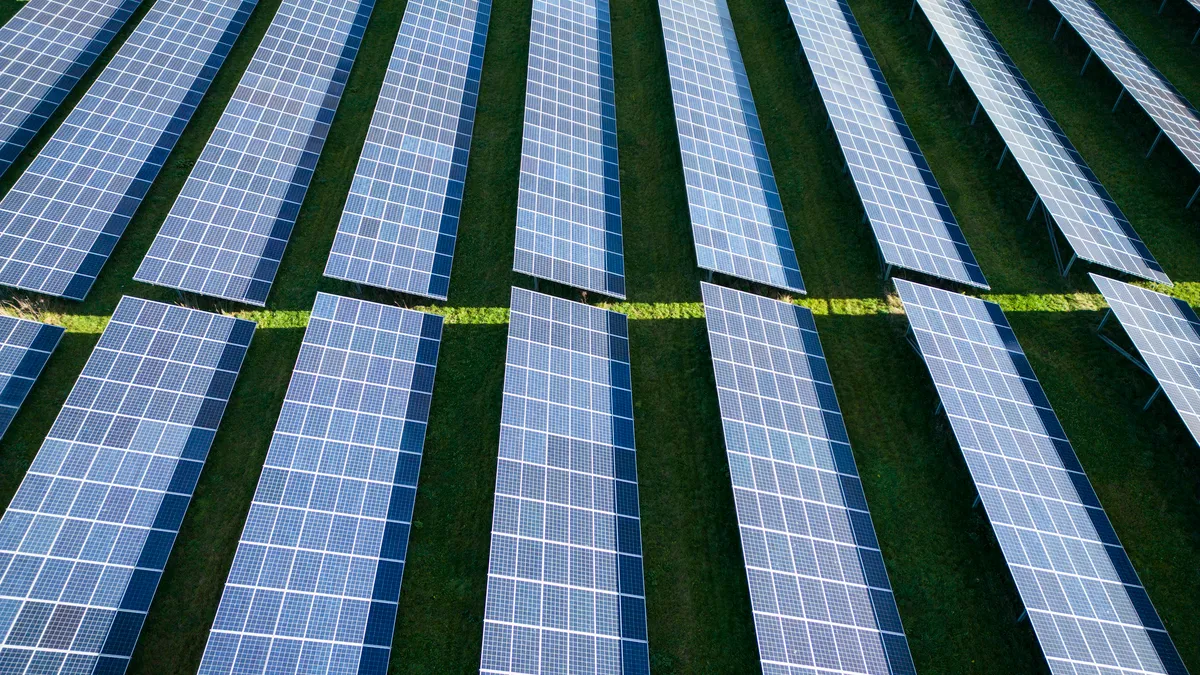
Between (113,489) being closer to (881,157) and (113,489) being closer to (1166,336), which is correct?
(881,157)

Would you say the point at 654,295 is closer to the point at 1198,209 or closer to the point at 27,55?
the point at 1198,209

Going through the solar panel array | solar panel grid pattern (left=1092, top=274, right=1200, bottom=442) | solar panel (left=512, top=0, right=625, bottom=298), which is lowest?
solar panel (left=512, top=0, right=625, bottom=298)

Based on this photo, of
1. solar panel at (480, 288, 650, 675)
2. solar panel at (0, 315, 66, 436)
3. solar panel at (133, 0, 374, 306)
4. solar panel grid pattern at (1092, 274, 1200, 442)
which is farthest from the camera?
solar panel at (133, 0, 374, 306)

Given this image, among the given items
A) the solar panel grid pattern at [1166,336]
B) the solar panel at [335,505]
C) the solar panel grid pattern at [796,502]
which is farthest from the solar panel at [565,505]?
the solar panel grid pattern at [1166,336]

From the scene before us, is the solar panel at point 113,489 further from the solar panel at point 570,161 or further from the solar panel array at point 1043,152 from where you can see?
the solar panel array at point 1043,152

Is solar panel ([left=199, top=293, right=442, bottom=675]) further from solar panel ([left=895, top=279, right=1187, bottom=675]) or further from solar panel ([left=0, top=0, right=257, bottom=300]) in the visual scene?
solar panel ([left=895, top=279, right=1187, bottom=675])

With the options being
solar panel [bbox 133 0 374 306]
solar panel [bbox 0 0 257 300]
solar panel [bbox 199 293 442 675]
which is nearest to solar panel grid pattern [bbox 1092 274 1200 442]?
solar panel [bbox 199 293 442 675]
